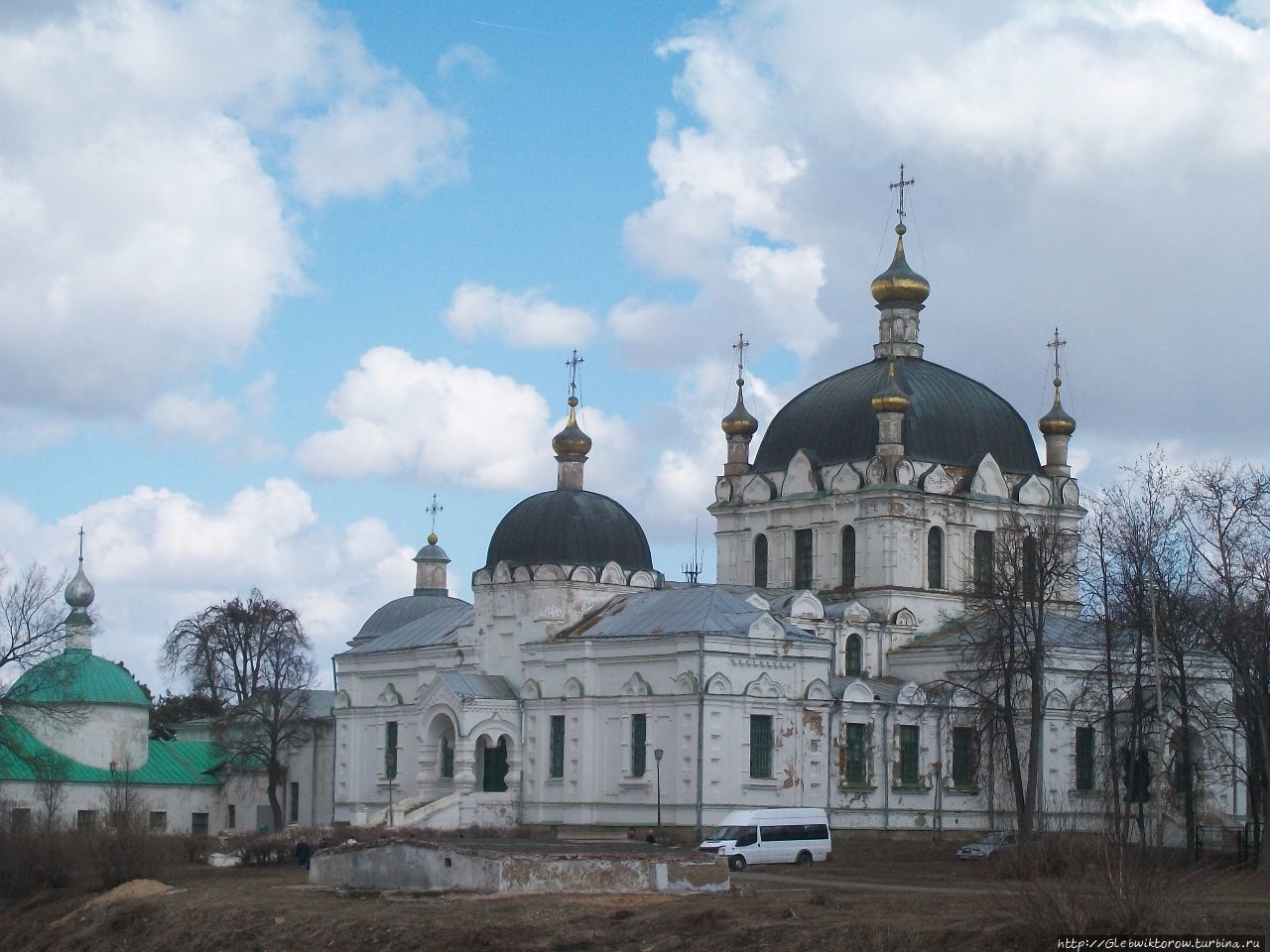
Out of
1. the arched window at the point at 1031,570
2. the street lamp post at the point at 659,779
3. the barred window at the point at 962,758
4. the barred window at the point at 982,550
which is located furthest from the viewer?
the barred window at the point at 982,550

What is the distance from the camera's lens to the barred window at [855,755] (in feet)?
163

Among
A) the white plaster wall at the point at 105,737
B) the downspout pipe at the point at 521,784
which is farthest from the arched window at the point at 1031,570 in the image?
the white plaster wall at the point at 105,737

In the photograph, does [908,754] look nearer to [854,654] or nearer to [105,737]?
[854,654]

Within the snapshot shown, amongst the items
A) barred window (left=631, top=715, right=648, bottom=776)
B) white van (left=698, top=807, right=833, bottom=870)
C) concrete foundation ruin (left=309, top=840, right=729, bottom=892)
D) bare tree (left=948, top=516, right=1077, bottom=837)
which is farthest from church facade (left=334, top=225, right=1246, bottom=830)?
concrete foundation ruin (left=309, top=840, right=729, bottom=892)

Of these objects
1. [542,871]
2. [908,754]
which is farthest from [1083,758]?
[542,871]

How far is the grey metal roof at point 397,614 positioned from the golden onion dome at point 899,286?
18.0m

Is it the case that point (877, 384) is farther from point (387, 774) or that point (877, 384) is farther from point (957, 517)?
point (387, 774)

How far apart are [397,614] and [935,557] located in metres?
20.7

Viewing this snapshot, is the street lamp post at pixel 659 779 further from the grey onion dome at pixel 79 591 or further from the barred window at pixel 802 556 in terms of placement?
the grey onion dome at pixel 79 591

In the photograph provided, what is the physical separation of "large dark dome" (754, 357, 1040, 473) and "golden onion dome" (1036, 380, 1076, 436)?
99 cm

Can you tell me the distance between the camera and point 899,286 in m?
59.0

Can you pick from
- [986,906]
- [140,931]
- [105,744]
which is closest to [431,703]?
[105,744]

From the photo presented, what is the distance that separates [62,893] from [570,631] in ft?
61.5

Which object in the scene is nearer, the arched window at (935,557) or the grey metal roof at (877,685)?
the grey metal roof at (877,685)
